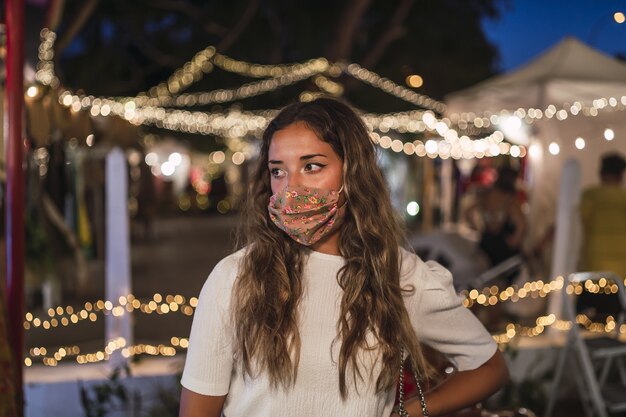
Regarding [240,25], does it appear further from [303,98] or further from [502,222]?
[502,222]

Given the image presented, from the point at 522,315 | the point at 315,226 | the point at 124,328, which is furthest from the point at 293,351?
the point at 522,315

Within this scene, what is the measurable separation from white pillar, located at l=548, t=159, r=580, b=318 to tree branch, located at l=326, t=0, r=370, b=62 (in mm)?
8202

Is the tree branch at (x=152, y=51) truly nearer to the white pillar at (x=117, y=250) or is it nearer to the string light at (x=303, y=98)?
the string light at (x=303, y=98)

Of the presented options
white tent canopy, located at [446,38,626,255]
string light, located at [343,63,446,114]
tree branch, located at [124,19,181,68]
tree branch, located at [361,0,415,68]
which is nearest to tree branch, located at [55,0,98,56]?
string light, located at [343,63,446,114]

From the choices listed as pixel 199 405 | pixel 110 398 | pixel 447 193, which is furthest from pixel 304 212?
pixel 447 193

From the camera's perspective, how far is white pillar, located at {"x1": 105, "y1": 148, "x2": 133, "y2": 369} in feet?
20.6

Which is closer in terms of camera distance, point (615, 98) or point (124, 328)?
point (124, 328)

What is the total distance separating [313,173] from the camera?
7.23ft

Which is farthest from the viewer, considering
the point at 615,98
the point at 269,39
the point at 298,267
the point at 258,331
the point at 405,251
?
the point at 269,39

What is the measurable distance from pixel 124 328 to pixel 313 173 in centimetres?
441

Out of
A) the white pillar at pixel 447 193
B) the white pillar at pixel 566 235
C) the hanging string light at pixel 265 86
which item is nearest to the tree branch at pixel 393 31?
the white pillar at pixel 447 193

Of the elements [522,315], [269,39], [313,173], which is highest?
[269,39]

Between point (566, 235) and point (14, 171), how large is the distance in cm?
493

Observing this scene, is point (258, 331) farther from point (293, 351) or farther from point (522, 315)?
point (522, 315)
